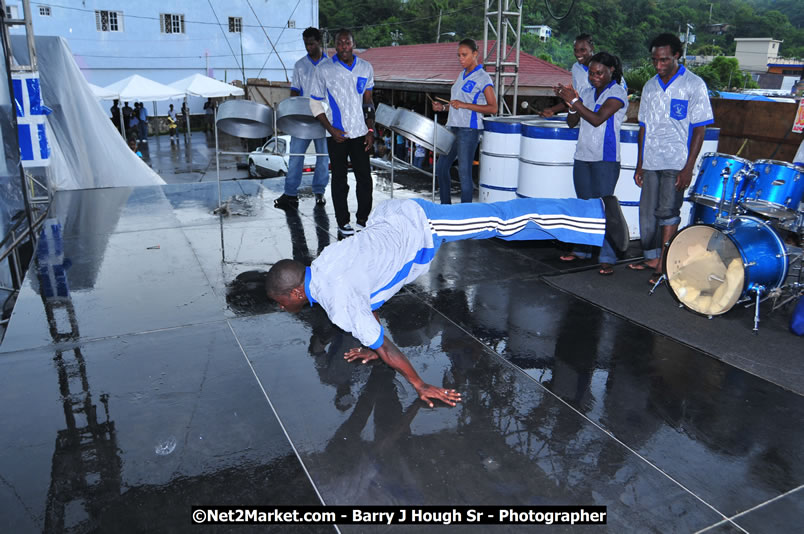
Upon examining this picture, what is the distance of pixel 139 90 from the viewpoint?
72.6 ft

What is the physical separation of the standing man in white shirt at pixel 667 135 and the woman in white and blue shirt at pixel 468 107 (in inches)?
68.2

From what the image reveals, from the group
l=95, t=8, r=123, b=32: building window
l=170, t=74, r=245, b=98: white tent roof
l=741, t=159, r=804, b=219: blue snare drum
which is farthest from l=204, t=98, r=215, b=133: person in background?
l=741, t=159, r=804, b=219: blue snare drum

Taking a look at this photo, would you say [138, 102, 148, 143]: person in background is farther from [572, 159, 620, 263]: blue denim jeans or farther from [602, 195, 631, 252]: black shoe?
[602, 195, 631, 252]: black shoe

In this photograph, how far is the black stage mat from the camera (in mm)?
3594

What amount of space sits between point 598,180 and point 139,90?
842 inches

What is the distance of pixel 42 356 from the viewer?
364 cm

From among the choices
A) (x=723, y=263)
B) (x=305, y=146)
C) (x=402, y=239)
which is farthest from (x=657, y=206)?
(x=305, y=146)

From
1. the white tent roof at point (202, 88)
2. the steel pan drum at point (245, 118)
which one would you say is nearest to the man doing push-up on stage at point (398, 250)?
the steel pan drum at point (245, 118)

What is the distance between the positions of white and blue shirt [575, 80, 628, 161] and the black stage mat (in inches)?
41.4

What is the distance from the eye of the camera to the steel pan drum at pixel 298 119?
6094 millimetres

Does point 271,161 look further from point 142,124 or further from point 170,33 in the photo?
point 170,33

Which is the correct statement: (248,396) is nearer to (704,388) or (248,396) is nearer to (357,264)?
(357,264)

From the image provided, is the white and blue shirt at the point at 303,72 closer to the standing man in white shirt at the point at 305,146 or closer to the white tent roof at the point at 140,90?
the standing man in white shirt at the point at 305,146

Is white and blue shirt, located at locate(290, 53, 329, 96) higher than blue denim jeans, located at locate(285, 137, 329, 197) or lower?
higher
